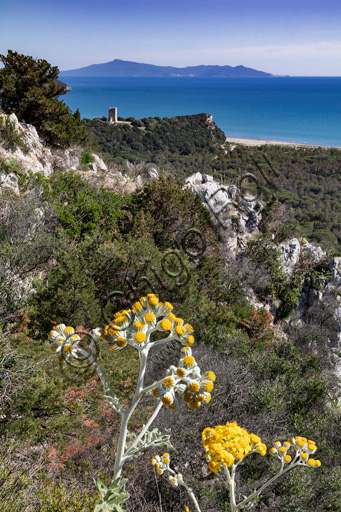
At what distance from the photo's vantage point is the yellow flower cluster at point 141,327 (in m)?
2.04

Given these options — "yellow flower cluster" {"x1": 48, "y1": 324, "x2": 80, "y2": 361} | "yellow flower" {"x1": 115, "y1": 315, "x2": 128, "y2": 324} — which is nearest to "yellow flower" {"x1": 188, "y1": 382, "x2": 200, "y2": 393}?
"yellow flower" {"x1": 115, "y1": 315, "x2": 128, "y2": 324}

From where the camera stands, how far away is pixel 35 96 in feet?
43.2

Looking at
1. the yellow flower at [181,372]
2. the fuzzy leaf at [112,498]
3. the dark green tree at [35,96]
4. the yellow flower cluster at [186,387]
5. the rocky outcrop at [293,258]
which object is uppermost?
the dark green tree at [35,96]

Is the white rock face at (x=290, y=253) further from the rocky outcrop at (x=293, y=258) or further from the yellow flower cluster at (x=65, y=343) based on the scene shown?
the yellow flower cluster at (x=65, y=343)

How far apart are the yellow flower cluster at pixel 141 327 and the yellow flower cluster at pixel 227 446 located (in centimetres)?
94

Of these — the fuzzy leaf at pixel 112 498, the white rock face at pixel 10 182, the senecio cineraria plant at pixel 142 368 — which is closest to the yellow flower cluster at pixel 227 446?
the senecio cineraria plant at pixel 142 368

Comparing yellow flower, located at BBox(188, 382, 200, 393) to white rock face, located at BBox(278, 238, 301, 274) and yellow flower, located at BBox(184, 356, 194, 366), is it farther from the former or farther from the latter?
white rock face, located at BBox(278, 238, 301, 274)

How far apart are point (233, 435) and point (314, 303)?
12.0 metres

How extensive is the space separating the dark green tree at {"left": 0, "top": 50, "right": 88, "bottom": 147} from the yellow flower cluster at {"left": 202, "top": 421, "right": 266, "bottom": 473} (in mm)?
13760

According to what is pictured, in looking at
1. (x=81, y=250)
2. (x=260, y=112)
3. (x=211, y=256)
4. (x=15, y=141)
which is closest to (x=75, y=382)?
(x=81, y=250)

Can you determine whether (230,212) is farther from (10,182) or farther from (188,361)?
(188,361)

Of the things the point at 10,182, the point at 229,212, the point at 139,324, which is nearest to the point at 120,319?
the point at 139,324

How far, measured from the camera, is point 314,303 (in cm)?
1339

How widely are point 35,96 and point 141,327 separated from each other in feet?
45.5
